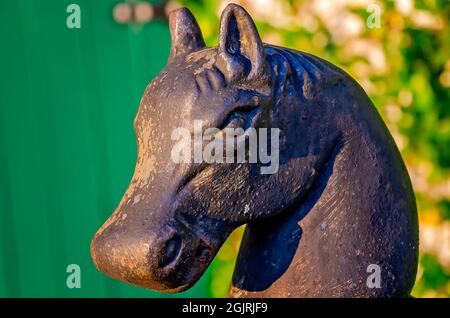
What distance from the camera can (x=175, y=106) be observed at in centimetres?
95

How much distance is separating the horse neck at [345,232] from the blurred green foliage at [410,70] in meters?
1.00

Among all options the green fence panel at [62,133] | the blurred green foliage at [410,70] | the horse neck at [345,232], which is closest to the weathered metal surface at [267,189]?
the horse neck at [345,232]

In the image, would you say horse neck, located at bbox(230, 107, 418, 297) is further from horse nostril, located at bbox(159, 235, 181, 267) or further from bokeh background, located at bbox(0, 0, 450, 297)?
bokeh background, located at bbox(0, 0, 450, 297)

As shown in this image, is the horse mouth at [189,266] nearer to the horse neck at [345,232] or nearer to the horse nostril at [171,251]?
the horse nostril at [171,251]

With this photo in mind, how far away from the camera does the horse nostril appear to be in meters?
0.91

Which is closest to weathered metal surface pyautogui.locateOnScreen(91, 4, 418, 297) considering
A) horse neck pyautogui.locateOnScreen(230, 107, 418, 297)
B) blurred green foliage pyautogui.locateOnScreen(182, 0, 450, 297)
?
horse neck pyautogui.locateOnScreen(230, 107, 418, 297)

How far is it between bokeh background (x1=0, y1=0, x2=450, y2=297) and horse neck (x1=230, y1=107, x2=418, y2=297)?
1004 millimetres

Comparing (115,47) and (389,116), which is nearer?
(389,116)

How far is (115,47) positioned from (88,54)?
0.31 ft

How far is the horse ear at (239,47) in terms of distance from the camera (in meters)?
0.95

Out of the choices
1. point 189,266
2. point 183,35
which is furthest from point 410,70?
point 189,266

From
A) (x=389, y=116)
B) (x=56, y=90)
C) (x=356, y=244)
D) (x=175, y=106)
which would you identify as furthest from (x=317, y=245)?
(x=56, y=90)
